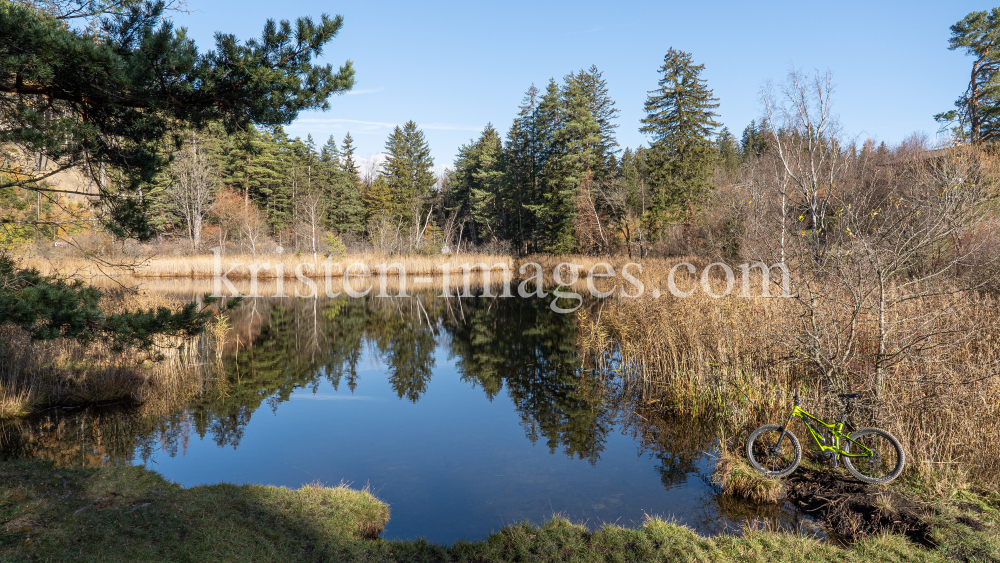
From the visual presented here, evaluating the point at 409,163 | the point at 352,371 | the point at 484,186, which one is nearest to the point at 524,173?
the point at 484,186

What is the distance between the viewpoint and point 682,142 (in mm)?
34875

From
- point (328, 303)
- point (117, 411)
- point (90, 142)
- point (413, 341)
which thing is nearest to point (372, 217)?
point (328, 303)

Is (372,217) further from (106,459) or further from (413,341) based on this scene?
(106,459)

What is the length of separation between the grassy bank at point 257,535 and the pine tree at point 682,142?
2990 cm

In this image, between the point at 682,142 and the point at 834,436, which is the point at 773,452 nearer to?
the point at 834,436

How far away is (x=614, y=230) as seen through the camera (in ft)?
115

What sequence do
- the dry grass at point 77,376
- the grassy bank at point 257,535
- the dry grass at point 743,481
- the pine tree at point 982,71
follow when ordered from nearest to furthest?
the grassy bank at point 257,535 < the dry grass at point 743,481 < the dry grass at point 77,376 < the pine tree at point 982,71

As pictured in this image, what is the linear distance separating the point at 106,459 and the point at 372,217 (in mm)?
45049

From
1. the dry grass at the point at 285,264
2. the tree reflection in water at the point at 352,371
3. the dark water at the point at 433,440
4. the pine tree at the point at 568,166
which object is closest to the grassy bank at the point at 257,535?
the dark water at the point at 433,440

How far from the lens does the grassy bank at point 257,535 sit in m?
3.81

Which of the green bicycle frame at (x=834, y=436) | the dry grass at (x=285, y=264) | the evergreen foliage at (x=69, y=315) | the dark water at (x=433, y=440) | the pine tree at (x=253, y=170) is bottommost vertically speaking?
the dark water at (x=433, y=440)

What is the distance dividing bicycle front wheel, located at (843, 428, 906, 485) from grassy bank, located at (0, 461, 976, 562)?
1.12 m

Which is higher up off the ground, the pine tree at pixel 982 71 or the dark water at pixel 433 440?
the pine tree at pixel 982 71

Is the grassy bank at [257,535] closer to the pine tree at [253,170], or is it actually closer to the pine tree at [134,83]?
the pine tree at [134,83]
